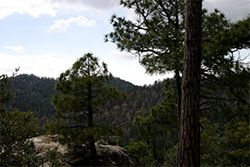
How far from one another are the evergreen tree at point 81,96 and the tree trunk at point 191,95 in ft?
14.6

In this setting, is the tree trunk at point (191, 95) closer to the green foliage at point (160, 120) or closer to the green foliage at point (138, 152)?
the green foliage at point (160, 120)

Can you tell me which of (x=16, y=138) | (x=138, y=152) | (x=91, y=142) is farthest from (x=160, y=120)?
(x=16, y=138)

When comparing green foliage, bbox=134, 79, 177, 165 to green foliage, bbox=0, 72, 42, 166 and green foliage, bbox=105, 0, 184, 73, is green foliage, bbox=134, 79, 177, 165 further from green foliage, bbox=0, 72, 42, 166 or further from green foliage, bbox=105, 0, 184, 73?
green foliage, bbox=0, 72, 42, 166

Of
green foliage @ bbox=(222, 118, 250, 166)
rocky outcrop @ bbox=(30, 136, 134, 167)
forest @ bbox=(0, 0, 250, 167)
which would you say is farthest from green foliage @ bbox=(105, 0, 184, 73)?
green foliage @ bbox=(222, 118, 250, 166)

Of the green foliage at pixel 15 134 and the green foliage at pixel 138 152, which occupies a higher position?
the green foliage at pixel 15 134

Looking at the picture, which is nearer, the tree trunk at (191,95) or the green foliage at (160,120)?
the tree trunk at (191,95)

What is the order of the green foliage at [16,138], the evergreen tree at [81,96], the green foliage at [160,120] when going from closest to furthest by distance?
1. the green foliage at [16,138]
2. the evergreen tree at [81,96]
3. the green foliage at [160,120]

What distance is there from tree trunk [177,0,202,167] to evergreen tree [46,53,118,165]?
4439 millimetres

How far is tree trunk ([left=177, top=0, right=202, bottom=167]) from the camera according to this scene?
3943mm

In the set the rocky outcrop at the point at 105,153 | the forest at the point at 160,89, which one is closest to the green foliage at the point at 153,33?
the forest at the point at 160,89

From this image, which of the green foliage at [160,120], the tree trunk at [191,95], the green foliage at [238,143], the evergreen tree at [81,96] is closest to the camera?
the tree trunk at [191,95]

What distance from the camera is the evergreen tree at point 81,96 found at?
8.20 meters

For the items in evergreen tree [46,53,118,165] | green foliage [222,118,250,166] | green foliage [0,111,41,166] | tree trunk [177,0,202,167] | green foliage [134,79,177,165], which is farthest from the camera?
green foliage [222,118,250,166]


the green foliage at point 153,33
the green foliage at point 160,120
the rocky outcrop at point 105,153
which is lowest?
the rocky outcrop at point 105,153
